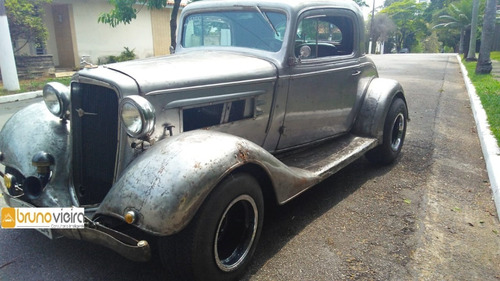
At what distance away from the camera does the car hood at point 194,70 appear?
2.63 meters

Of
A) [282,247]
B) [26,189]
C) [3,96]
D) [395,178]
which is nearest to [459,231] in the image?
[395,178]

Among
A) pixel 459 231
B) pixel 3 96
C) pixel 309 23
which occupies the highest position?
pixel 309 23

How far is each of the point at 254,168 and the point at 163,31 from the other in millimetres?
15804

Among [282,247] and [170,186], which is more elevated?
[170,186]

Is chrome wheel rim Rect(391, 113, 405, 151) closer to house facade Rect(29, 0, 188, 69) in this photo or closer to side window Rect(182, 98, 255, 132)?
side window Rect(182, 98, 255, 132)

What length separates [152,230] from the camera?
2.11 m

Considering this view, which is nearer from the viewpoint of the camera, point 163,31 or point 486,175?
point 486,175

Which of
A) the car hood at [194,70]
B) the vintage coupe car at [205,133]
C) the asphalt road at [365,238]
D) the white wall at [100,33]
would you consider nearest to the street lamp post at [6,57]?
the white wall at [100,33]

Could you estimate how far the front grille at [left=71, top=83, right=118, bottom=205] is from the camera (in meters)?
2.66

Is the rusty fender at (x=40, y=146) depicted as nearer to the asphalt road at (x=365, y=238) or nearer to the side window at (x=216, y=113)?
the asphalt road at (x=365, y=238)

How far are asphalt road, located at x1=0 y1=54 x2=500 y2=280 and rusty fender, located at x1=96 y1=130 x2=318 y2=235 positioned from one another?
2.18ft

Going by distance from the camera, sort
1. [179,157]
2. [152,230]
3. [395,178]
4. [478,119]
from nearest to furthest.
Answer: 1. [152,230]
2. [179,157]
3. [395,178]
4. [478,119]

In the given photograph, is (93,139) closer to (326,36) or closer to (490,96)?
(326,36)

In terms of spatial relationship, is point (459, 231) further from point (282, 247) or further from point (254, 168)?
point (254, 168)
